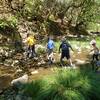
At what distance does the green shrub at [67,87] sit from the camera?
11305 millimetres

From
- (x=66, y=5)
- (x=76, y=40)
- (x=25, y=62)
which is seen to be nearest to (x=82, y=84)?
→ (x=25, y=62)

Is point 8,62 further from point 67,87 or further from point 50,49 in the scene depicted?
point 67,87

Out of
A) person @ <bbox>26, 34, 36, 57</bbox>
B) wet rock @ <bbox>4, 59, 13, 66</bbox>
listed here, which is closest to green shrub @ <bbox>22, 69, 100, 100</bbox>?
wet rock @ <bbox>4, 59, 13, 66</bbox>

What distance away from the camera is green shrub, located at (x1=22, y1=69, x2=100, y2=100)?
11305 millimetres

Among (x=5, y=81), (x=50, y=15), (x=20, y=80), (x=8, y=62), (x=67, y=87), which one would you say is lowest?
(x=5, y=81)

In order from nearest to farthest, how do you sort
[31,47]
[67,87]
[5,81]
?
[67,87], [5,81], [31,47]

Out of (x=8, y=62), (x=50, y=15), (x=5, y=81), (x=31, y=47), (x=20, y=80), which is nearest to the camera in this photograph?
(x=20, y=80)

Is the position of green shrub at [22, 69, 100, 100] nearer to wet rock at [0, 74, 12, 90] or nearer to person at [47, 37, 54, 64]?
wet rock at [0, 74, 12, 90]

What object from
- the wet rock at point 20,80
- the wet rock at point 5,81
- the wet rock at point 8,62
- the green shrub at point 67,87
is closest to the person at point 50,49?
the wet rock at point 8,62

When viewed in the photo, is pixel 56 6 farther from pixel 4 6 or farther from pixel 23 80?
pixel 23 80

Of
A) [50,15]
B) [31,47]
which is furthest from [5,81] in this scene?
[50,15]

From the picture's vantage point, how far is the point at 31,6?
28.2 m

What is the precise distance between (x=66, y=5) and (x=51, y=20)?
3338 millimetres

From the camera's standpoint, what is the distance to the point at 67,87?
11719 millimetres
